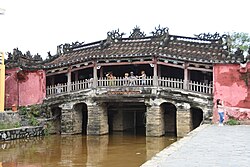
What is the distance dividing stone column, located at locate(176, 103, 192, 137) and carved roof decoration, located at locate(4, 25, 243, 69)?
2.25 metres

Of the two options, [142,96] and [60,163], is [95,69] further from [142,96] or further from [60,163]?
[60,163]

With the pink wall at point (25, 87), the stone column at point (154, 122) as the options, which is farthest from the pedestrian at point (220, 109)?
the pink wall at point (25, 87)

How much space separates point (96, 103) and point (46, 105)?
3.16 meters

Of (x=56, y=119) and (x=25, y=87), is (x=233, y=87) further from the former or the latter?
(x=25, y=87)

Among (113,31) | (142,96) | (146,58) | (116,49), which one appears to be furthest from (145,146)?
(113,31)

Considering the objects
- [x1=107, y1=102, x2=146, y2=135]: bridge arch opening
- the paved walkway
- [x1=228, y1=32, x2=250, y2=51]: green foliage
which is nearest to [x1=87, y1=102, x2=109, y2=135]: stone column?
[x1=107, y1=102, x2=146, y2=135]: bridge arch opening

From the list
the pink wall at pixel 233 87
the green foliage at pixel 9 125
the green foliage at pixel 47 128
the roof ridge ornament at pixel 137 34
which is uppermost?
the roof ridge ornament at pixel 137 34

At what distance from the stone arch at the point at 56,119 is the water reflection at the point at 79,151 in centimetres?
217

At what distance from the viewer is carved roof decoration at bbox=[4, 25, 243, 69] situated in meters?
17.8

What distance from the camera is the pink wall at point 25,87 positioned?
2070 cm

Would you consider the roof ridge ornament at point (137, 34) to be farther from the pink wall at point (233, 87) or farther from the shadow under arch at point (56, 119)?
the shadow under arch at point (56, 119)

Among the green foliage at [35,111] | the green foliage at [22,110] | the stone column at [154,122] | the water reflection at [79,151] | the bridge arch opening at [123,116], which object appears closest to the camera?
the water reflection at [79,151]

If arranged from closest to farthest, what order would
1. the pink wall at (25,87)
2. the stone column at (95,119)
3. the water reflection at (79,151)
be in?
the water reflection at (79,151) < the stone column at (95,119) < the pink wall at (25,87)

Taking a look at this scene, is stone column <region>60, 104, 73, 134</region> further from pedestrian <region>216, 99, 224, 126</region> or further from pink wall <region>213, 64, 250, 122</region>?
pedestrian <region>216, 99, 224, 126</region>
